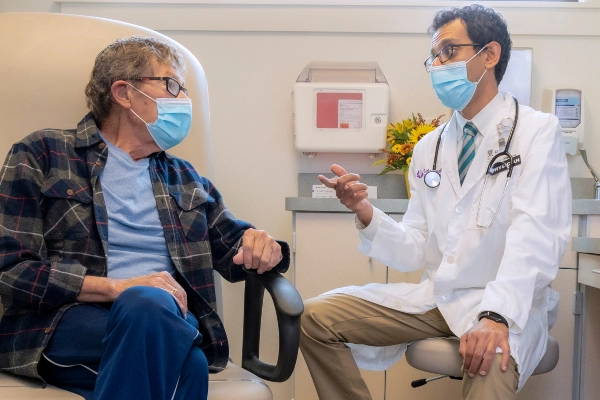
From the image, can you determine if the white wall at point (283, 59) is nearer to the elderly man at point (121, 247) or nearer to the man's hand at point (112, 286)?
the elderly man at point (121, 247)

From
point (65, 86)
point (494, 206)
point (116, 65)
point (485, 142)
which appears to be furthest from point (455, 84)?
point (65, 86)

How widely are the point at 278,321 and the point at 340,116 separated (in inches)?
52.0

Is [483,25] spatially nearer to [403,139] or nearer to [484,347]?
[403,139]

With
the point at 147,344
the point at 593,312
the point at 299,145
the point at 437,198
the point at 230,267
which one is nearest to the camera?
the point at 147,344

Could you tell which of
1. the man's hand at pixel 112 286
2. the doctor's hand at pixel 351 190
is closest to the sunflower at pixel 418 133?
the doctor's hand at pixel 351 190

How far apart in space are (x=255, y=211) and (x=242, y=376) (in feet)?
4.11

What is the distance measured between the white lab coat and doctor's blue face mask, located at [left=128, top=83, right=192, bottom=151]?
0.53m

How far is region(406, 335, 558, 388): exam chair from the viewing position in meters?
1.67

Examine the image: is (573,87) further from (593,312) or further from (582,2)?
(593,312)

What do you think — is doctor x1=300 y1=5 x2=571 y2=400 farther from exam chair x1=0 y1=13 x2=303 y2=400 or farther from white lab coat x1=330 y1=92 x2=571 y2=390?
exam chair x1=0 y1=13 x2=303 y2=400

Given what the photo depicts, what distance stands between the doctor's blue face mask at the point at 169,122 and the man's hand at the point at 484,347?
80 centimetres

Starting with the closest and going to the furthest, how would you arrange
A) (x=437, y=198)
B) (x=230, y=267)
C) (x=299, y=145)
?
(x=230, y=267) → (x=437, y=198) → (x=299, y=145)

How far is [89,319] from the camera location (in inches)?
53.5

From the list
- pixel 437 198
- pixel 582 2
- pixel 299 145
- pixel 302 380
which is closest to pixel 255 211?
pixel 299 145
